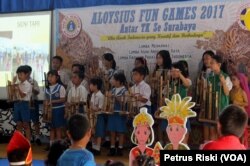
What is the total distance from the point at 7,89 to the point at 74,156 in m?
4.81

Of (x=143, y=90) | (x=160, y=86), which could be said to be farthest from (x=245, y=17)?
(x=143, y=90)

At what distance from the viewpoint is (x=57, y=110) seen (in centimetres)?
670

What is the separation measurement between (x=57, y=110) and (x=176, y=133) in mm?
3108

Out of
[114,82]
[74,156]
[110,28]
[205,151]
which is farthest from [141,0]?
[205,151]

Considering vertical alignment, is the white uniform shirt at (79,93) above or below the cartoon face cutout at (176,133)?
above

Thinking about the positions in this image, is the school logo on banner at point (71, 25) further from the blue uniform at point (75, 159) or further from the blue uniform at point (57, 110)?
the blue uniform at point (75, 159)

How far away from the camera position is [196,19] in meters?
6.38

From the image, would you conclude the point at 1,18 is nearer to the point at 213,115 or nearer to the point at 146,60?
the point at 146,60

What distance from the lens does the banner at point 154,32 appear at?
6.13 m

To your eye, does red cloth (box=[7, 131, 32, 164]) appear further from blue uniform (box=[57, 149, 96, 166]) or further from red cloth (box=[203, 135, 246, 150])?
red cloth (box=[203, 135, 246, 150])

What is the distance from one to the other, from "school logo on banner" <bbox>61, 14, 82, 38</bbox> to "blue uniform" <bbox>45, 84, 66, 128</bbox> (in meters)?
0.89

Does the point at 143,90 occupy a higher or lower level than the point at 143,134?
higher

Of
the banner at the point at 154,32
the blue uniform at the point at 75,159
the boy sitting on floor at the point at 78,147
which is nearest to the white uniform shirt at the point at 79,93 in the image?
the banner at the point at 154,32

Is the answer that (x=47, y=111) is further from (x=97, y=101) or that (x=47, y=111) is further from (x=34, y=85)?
(x=97, y=101)
